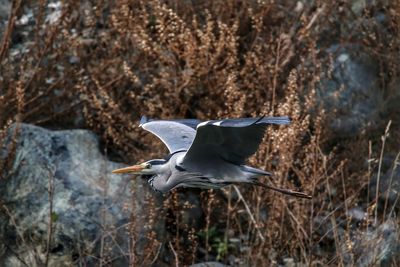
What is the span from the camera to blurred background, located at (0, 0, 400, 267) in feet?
19.0

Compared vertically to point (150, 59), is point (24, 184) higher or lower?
Answer: lower

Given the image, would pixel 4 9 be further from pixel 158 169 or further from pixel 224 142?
pixel 224 142

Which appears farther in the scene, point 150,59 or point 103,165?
point 150,59

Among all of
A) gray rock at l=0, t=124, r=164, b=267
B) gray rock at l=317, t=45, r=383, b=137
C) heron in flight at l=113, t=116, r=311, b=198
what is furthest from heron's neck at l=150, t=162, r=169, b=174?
gray rock at l=317, t=45, r=383, b=137

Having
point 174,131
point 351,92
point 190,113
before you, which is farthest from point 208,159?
point 351,92

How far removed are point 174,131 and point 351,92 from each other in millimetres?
2454

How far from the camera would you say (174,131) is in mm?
5133

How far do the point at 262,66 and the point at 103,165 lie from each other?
1.30 meters

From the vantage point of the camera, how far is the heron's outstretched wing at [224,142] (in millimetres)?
4363

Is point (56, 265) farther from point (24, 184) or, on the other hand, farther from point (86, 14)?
point (86, 14)

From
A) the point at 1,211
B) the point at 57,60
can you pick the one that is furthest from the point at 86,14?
the point at 1,211

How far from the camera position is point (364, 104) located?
7207 millimetres

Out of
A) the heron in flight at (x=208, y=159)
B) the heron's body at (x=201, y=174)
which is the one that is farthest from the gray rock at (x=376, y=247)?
the heron's body at (x=201, y=174)

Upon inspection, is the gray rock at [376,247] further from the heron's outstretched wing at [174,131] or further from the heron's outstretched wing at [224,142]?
the heron's outstretched wing at [174,131]
